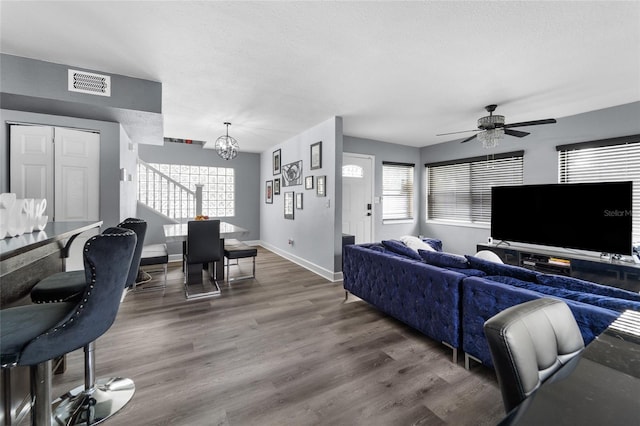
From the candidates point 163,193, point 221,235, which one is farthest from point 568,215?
point 163,193

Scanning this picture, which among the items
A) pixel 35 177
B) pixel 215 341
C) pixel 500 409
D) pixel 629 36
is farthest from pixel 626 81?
pixel 35 177

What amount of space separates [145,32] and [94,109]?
4.47ft

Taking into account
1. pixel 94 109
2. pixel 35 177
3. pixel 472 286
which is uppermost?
pixel 94 109

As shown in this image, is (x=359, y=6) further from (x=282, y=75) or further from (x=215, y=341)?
(x=215, y=341)

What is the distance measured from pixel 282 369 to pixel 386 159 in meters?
4.95

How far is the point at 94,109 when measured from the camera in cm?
293

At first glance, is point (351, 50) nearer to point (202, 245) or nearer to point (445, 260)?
point (445, 260)

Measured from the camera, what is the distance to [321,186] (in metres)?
4.56

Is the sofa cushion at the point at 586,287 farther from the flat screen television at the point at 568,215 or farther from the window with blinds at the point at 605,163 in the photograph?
the window with blinds at the point at 605,163

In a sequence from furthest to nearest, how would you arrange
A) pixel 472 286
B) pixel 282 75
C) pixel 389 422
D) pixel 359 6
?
pixel 282 75
pixel 472 286
pixel 359 6
pixel 389 422

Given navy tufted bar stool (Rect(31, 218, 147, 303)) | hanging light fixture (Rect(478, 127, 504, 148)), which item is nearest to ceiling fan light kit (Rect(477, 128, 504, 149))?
hanging light fixture (Rect(478, 127, 504, 148))

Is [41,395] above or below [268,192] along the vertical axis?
below

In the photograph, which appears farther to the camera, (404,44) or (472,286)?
(404,44)

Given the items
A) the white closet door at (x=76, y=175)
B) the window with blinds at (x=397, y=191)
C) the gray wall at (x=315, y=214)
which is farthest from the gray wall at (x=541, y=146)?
the white closet door at (x=76, y=175)
